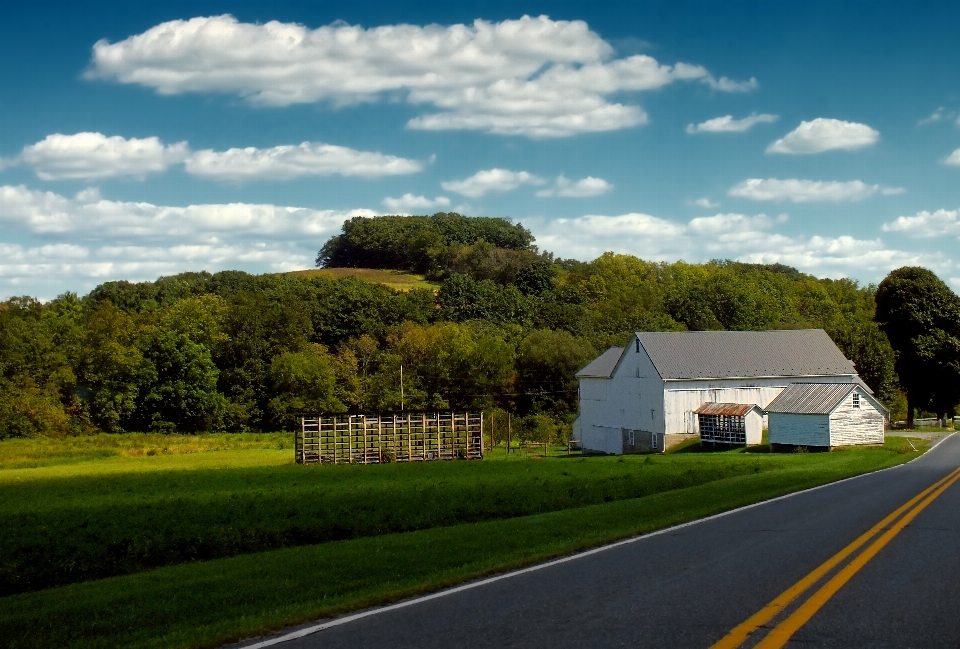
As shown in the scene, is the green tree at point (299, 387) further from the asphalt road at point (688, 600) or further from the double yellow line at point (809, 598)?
the double yellow line at point (809, 598)

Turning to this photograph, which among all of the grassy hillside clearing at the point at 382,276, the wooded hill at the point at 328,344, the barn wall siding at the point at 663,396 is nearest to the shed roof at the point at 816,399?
the barn wall siding at the point at 663,396

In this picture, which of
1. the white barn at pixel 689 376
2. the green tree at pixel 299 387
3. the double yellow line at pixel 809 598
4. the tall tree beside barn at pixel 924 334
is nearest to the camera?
the double yellow line at pixel 809 598

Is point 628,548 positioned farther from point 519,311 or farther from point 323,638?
point 519,311

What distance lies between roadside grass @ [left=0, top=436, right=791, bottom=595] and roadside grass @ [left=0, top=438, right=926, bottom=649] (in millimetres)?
3404

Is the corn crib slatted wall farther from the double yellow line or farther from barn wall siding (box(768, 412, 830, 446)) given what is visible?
the double yellow line

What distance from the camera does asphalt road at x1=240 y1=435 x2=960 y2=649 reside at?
7.50m

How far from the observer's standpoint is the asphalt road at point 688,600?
7.50 meters

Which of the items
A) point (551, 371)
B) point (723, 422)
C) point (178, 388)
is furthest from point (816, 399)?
point (178, 388)

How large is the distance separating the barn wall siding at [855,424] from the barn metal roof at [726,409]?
6205mm

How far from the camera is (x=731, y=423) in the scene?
188ft

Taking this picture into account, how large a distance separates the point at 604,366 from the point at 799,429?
20829 millimetres

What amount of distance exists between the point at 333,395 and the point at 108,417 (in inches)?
796

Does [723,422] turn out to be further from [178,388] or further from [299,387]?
[178,388]

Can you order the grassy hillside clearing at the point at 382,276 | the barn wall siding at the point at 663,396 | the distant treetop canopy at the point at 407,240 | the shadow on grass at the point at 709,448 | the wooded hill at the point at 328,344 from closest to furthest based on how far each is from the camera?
the shadow on grass at the point at 709,448, the barn wall siding at the point at 663,396, the wooded hill at the point at 328,344, the grassy hillside clearing at the point at 382,276, the distant treetop canopy at the point at 407,240
